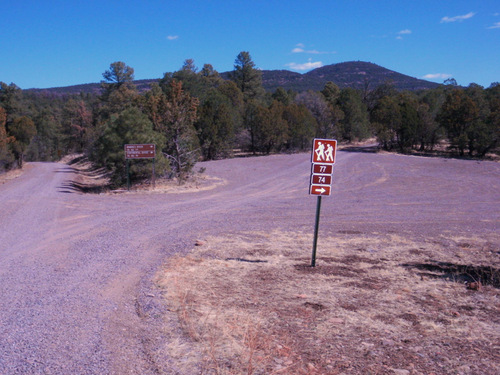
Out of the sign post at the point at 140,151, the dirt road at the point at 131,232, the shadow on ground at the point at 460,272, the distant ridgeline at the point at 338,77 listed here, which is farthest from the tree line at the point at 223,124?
the distant ridgeline at the point at 338,77

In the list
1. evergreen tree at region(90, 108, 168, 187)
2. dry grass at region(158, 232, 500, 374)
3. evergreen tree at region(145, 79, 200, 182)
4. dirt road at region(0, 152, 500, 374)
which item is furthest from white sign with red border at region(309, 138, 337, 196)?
evergreen tree at region(145, 79, 200, 182)

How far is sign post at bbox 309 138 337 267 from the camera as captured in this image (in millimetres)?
8062

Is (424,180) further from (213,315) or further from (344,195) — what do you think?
(213,315)

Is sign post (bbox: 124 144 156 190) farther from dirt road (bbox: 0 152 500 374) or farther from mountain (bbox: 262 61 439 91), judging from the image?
mountain (bbox: 262 61 439 91)

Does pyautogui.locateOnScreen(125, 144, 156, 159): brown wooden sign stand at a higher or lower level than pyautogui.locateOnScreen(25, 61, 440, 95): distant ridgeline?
lower

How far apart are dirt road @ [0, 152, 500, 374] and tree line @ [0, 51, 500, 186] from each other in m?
4.05

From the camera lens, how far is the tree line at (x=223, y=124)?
21984 millimetres

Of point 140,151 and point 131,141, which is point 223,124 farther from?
point 140,151

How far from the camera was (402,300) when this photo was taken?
6504 mm

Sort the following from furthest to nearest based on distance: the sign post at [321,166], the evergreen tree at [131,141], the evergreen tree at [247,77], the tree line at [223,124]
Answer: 1. the evergreen tree at [247,77]
2. the tree line at [223,124]
3. the evergreen tree at [131,141]
4. the sign post at [321,166]

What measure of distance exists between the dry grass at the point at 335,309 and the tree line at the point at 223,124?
526 inches

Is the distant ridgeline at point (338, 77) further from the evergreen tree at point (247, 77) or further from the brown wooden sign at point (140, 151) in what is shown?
the brown wooden sign at point (140, 151)

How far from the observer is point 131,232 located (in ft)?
35.6

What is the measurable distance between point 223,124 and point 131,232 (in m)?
31.8
